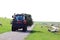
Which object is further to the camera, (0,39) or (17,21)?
(17,21)

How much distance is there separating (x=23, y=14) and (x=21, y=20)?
5.40 ft

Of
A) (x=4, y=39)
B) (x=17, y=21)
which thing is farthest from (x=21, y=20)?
(x=4, y=39)

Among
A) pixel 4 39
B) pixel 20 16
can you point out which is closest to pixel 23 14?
pixel 20 16

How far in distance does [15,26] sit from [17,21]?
0.90 meters

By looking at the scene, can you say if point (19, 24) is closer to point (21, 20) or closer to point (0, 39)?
point (21, 20)

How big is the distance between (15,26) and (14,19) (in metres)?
1.26

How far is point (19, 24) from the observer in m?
40.0

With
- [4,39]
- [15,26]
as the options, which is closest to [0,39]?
[4,39]

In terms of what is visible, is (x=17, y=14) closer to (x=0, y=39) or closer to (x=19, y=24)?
(x=19, y=24)

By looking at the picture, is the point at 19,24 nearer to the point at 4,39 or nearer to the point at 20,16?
the point at 20,16

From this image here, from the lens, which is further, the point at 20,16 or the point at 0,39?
the point at 20,16

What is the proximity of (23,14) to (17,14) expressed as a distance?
41.3 inches

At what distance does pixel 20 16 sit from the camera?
41.3m

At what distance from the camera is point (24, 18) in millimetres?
40812
